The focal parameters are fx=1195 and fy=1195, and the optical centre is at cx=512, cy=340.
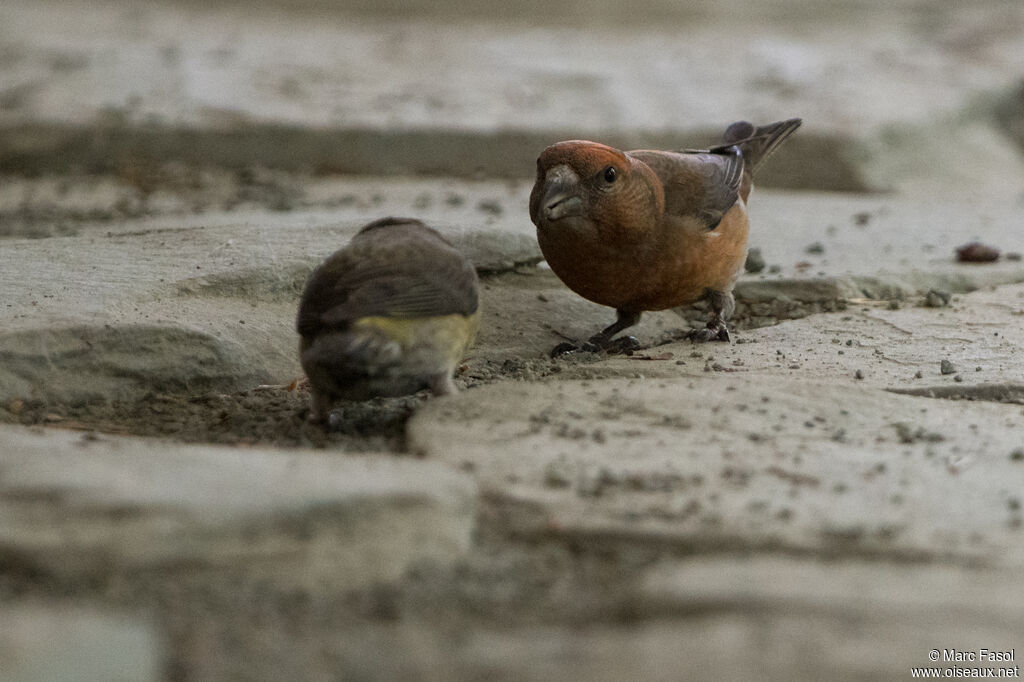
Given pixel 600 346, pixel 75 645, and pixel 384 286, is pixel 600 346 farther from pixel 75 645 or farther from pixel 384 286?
pixel 75 645

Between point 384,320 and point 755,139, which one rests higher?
point 755,139

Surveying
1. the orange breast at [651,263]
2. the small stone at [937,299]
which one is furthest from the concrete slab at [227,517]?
the small stone at [937,299]

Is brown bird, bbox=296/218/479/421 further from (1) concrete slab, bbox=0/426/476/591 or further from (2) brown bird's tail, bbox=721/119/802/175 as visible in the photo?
(2) brown bird's tail, bbox=721/119/802/175

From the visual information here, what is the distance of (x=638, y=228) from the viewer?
401 cm

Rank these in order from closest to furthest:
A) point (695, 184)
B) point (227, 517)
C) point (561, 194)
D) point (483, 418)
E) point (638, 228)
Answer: point (227, 517) → point (483, 418) → point (561, 194) → point (638, 228) → point (695, 184)

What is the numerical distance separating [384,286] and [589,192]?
102 cm

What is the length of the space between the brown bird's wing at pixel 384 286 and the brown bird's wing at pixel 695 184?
1162 mm

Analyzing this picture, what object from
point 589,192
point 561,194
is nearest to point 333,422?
point 561,194

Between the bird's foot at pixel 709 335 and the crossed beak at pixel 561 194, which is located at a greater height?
the crossed beak at pixel 561 194

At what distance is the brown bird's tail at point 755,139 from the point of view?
5000 millimetres

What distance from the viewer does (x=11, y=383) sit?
334cm

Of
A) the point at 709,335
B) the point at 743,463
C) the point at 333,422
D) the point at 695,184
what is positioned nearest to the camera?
the point at 743,463

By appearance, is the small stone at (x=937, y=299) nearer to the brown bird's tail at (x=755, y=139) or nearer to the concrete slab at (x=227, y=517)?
the brown bird's tail at (x=755, y=139)

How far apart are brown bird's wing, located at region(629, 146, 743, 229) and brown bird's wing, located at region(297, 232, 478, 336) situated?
3.81 ft
